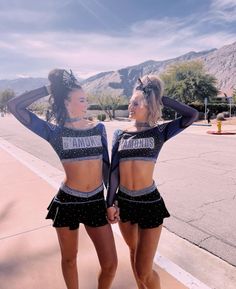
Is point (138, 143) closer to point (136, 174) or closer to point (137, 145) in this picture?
point (137, 145)

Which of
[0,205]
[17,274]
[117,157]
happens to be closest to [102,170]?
[117,157]

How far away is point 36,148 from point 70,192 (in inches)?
500

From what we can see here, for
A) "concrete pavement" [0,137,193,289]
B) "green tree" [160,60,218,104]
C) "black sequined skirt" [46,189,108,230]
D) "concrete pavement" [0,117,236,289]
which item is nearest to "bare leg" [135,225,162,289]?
"black sequined skirt" [46,189,108,230]

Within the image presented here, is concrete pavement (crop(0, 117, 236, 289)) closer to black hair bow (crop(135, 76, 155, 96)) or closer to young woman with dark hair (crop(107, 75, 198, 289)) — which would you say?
young woman with dark hair (crop(107, 75, 198, 289))

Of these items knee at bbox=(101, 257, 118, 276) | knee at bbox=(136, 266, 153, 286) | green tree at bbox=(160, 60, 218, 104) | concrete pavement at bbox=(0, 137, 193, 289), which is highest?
knee at bbox=(101, 257, 118, 276)

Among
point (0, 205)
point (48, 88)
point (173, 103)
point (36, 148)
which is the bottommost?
point (36, 148)

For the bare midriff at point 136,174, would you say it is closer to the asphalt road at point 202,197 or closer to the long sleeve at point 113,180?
the long sleeve at point 113,180

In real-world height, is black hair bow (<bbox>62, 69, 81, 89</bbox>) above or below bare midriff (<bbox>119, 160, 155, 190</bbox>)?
above

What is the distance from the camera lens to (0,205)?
5941mm

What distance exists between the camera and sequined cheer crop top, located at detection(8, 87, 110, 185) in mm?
2582

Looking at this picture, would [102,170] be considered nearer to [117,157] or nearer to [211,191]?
[117,157]

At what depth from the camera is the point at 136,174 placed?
102 inches

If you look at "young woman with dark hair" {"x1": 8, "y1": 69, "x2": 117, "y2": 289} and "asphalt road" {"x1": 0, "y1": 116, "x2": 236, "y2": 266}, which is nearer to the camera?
"young woman with dark hair" {"x1": 8, "y1": 69, "x2": 117, "y2": 289}

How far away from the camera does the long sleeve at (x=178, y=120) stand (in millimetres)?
2727
